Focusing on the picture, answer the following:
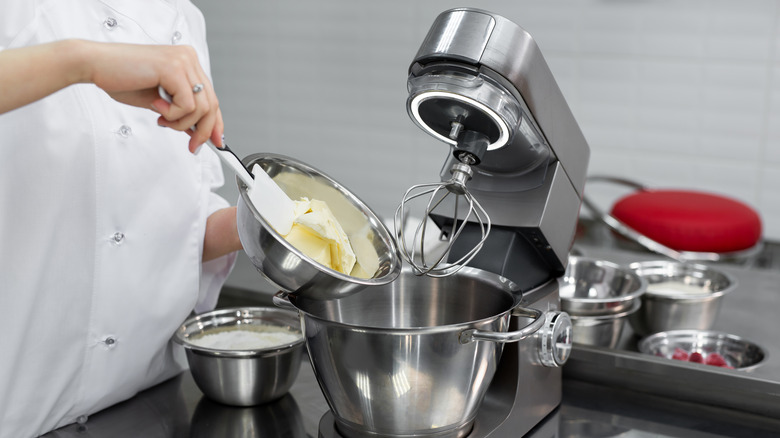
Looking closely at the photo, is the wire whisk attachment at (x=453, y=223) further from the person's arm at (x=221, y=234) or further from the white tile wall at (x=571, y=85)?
the white tile wall at (x=571, y=85)

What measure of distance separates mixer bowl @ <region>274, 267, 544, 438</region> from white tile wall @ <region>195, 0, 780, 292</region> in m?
2.01

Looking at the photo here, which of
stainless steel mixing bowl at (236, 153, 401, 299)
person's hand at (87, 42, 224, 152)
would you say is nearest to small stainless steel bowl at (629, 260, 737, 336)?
stainless steel mixing bowl at (236, 153, 401, 299)

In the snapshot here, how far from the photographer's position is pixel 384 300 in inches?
39.2

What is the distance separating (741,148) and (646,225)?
60 cm

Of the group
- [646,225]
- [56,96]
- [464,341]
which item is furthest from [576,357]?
[646,225]

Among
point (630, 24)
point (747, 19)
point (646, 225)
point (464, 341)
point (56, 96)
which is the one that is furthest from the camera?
point (630, 24)

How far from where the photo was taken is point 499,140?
884mm

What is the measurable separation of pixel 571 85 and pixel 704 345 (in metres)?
1.80

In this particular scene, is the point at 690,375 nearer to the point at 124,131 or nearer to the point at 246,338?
the point at 246,338

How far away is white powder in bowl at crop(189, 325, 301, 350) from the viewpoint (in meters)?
1.04

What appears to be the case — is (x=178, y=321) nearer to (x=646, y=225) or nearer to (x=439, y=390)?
(x=439, y=390)

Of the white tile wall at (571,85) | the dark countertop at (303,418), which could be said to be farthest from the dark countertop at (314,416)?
the white tile wall at (571,85)

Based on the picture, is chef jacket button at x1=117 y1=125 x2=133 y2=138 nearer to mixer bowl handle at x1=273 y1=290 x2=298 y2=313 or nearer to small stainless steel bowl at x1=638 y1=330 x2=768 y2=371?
mixer bowl handle at x1=273 y1=290 x2=298 y2=313

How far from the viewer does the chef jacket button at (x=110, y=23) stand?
39.0 inches
